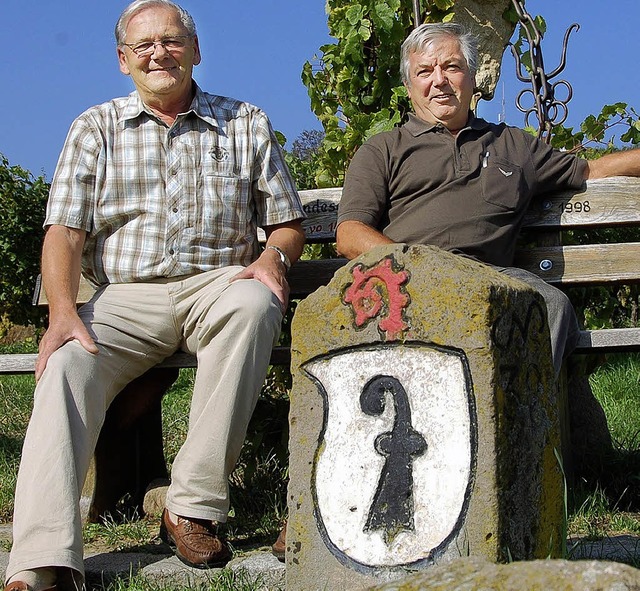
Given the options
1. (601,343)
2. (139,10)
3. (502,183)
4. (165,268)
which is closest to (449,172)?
(502,183)

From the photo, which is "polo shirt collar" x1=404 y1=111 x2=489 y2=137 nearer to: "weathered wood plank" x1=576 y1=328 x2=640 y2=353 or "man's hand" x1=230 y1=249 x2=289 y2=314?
"man's hand" x1=230 y1=249 x2=289 y2=314

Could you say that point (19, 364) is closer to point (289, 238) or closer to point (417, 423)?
point (289, 238)

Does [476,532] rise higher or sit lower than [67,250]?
lower

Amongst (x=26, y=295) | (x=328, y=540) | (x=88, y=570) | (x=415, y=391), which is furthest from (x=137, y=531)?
(x=26, y=295)

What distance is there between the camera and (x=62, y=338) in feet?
11.3

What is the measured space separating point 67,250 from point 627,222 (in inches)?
86.8

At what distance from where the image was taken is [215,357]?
334 cm

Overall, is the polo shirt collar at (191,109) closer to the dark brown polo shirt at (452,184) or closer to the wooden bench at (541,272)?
the dark brown polo shirt at (452,184)

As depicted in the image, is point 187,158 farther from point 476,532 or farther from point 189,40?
point 476,532

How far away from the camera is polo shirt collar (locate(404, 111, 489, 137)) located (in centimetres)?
404

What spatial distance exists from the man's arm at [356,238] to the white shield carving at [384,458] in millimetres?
1034

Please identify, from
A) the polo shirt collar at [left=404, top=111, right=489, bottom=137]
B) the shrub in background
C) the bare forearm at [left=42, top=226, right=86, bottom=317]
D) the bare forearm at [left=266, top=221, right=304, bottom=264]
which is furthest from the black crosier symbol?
the shrub in background

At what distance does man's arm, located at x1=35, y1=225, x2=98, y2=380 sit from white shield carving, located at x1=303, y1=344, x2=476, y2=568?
1075mm

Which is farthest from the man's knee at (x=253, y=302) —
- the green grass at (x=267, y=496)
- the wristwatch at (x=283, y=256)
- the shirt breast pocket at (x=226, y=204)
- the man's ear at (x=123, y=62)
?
the man's ear at (x=123, y=62)
